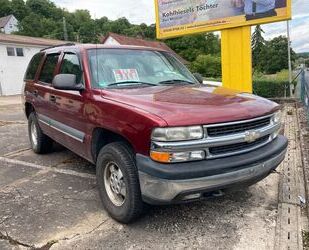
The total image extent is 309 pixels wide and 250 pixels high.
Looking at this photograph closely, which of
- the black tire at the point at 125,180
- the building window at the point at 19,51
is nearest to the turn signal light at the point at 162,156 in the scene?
the black tire at the point at 125,180

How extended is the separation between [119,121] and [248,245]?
1669 mm

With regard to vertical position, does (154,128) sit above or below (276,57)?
above

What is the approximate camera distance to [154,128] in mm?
3096

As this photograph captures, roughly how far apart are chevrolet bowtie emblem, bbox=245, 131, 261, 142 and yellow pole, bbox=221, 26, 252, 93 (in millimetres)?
7129

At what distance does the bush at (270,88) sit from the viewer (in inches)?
614

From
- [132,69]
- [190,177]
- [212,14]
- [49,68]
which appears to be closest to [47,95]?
[49,68]

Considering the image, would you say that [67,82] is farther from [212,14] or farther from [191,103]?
[212,14]

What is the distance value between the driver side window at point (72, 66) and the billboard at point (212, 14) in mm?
6618

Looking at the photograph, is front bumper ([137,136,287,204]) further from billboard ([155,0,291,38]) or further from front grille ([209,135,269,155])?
billboard ([155,0,291,38])

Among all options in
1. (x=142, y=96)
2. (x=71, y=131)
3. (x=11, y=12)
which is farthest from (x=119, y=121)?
(x=11, y=12)

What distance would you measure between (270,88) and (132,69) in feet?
41.1

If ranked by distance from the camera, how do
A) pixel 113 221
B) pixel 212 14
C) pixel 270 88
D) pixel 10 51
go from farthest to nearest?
pixel 10 51 → pixel 270 88 → pixel 212 14 → pixel 113 221

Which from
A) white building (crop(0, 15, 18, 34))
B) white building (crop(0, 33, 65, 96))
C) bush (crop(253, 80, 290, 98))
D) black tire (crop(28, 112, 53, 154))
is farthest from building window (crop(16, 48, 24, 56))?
white building (crop(0, 15, 18, 34))

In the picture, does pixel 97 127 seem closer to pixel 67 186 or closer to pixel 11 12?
pixel 67 186
